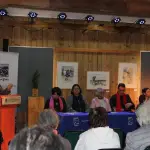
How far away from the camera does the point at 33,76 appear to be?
29.5 ft

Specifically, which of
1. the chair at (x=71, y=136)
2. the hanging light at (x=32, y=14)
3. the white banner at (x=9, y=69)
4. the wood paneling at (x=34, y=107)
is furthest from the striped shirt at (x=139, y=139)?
the hanging light at (x=32, y=14)

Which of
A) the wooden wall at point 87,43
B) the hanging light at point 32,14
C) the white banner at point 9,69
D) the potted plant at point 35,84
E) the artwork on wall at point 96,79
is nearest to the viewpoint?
the white banner at point 9,69

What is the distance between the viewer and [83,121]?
21.7ft

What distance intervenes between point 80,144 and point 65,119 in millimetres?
2866

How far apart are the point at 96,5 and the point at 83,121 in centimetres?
373

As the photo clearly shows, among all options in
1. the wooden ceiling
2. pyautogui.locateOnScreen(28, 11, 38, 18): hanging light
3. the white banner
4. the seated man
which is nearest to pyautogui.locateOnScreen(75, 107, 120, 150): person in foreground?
the seated man

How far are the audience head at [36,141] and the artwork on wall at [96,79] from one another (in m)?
8.14

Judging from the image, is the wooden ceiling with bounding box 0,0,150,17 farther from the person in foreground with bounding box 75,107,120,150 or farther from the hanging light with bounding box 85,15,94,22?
the person in foreground with bounding box 75,107,120,150

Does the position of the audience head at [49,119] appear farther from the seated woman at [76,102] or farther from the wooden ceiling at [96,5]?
the wooden ceiling at [96,5]

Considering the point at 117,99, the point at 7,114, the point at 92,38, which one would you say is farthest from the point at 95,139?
the point at 92,38

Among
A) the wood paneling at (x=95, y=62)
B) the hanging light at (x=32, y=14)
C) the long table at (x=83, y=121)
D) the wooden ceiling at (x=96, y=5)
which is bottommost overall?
the long table at (x=83, y=121)

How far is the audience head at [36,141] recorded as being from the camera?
4.92 feet

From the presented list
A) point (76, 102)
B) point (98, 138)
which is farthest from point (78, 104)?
point (98, 138)

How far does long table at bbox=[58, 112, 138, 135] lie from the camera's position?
257 inches
